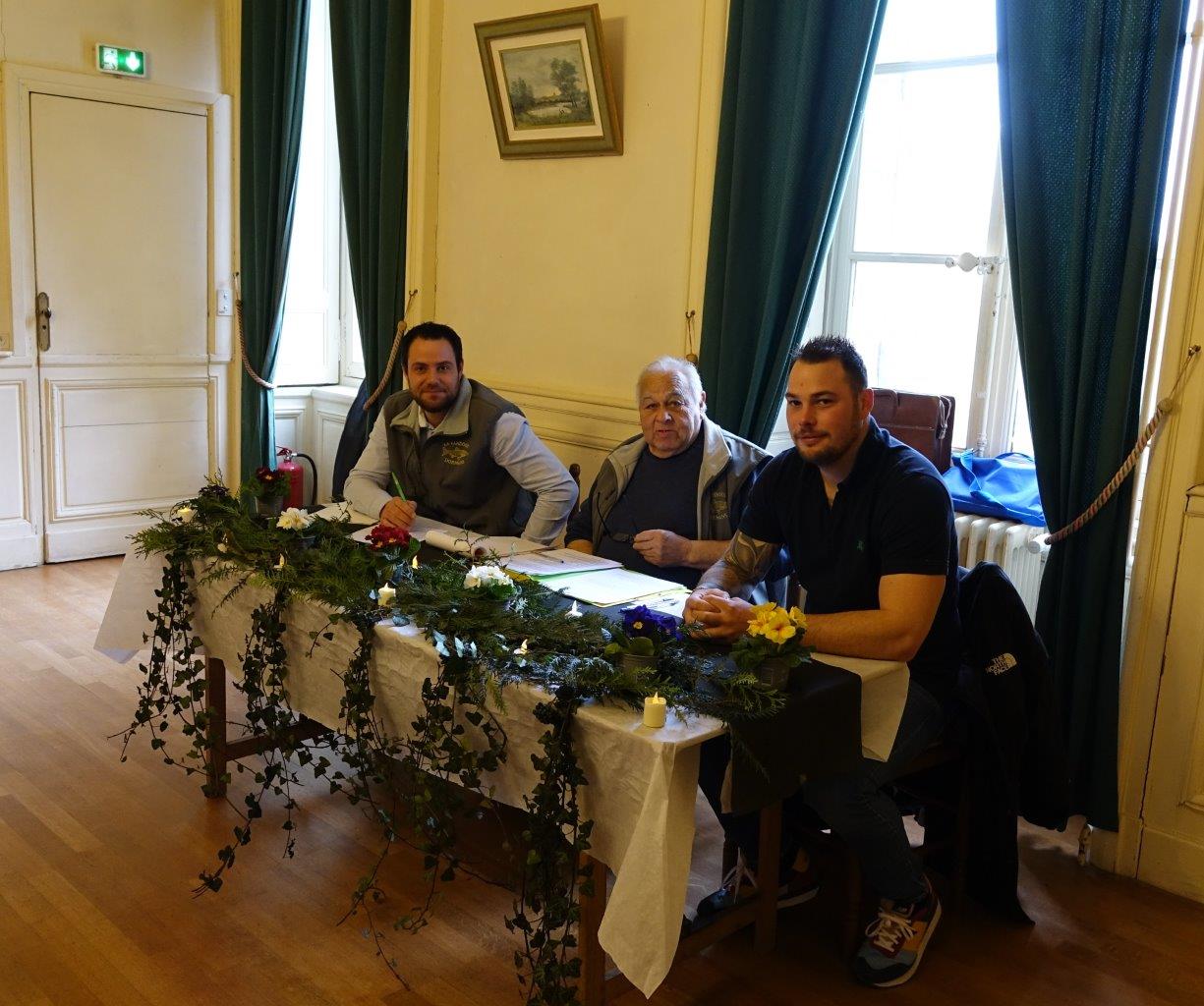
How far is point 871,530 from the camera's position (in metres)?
2.39

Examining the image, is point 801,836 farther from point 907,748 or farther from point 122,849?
point 122,849

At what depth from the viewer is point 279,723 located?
2676 mm

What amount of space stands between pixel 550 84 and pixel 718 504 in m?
1.76

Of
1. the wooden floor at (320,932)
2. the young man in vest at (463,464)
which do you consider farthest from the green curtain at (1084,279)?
the young man in vest at (463,464)

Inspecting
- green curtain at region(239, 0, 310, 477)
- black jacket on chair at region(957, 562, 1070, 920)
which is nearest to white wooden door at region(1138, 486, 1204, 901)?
black jacket on chair at region(957, 562, 1070, 920)

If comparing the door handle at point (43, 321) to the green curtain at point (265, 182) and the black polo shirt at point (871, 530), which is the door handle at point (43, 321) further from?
Result: the black polo shirt at point (871, 530)

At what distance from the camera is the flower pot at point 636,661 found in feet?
6.49

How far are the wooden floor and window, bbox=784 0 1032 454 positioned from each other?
4.35 ft

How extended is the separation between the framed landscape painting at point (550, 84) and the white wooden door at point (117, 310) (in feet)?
6.93

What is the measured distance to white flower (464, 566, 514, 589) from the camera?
231cm

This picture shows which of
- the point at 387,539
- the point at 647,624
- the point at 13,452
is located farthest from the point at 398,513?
the point at 13,452

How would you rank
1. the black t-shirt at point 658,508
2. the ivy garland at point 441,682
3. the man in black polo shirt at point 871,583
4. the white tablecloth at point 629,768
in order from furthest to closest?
the black t-shirt at point 658,508 → the man in black polo shirt at point 871,583 → the ivy garland at point 441,682 → the white tablecloth at point 629,768

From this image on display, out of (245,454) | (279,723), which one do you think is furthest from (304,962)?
(245,454)

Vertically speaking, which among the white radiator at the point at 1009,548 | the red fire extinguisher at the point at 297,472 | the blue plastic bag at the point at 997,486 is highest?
the blue plastic bag at the point at 997,486
